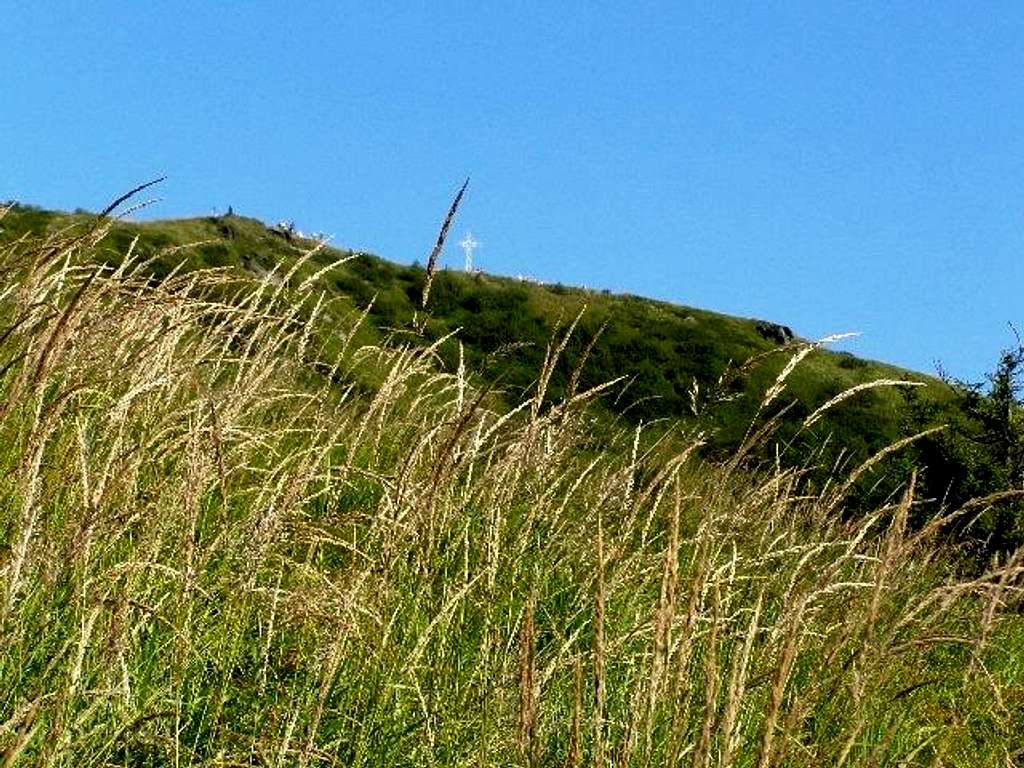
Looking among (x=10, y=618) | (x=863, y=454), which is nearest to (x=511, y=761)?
(x=10, y=618)

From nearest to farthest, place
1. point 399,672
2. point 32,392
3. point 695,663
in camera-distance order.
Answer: point 32,392 → point 399,672 → point 695,663

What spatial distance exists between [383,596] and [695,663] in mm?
1481

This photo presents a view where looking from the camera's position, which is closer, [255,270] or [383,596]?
[383,596]

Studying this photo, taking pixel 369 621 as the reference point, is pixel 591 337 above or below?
above

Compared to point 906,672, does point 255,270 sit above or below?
above

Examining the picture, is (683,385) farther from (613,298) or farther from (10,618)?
(10,618)

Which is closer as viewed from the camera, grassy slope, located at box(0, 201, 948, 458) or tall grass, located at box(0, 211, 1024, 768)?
tall grass, located at box(0, 211, 1024, 768)

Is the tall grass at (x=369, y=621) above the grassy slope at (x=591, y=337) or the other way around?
the other way around

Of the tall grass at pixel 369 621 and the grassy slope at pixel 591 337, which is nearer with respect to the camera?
the tall grass at pixel 369 621

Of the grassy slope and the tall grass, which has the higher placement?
the grassy slope

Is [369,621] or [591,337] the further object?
[591,337]

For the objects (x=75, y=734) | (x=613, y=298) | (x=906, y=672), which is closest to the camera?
(x=75, y=734)

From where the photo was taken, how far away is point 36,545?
3391 millimetres

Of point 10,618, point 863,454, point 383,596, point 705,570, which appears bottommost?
point 10,618
